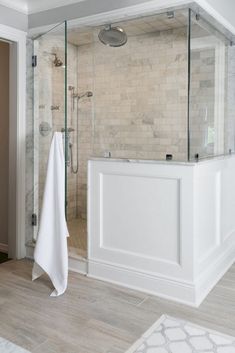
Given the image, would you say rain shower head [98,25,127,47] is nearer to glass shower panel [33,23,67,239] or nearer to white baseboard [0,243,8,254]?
glass shower panel [33,23,67,239]

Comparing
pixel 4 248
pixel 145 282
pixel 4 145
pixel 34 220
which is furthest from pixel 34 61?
pixel 145 282

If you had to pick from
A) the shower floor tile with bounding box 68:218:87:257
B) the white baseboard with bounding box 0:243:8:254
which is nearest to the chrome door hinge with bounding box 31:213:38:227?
the shower floor tile with bounding box 68:218:87:257

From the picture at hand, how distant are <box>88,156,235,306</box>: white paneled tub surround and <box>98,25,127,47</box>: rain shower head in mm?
1151

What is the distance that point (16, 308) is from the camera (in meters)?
2.45

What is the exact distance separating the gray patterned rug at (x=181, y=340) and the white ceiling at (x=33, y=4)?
2.72 m

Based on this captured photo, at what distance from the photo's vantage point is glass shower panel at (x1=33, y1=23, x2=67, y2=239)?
3266 mm

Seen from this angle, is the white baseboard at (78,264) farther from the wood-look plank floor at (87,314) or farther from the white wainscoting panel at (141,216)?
the white wainscoting panel at (141,216)

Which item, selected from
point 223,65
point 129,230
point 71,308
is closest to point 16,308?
point 71,308

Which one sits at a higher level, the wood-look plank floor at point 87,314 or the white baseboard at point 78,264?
the white baseboard at point 78,264

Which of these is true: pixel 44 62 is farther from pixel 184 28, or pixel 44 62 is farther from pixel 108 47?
pixel 184 28

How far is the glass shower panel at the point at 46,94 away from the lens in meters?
3.27

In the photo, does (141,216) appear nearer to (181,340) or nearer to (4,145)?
(181,340)

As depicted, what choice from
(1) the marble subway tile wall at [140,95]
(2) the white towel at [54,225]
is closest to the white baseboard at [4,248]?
(2) the white towel at [54,225]

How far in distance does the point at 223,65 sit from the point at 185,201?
4.97 ft
